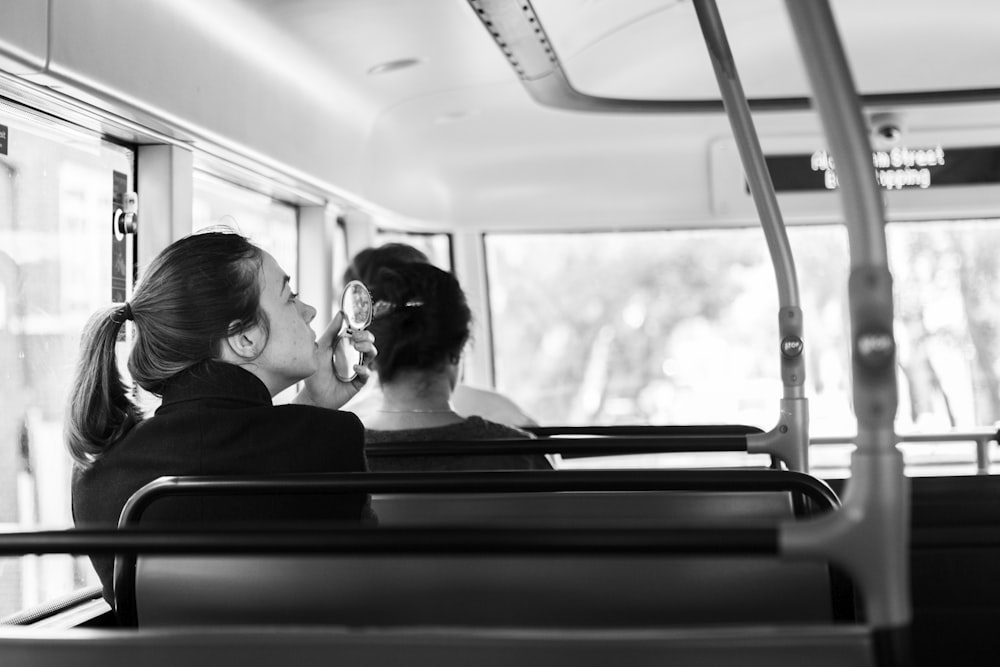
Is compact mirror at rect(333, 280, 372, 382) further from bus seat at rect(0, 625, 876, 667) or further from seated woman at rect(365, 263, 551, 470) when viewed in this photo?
bus seat at rect(0, 625, 876, 667)

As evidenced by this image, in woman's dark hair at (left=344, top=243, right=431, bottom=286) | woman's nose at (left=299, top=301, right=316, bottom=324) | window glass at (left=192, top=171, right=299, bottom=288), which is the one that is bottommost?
woman's nose at (left=299, top=301, right=316, bottom=324)

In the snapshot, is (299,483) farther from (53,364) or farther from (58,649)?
(53,364)

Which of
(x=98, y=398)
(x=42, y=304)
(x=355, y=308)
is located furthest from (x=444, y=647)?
(x=42, y=304)

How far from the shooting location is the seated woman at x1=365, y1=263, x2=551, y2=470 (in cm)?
252

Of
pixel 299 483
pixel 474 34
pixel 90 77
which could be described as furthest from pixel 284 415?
pixel 474 34

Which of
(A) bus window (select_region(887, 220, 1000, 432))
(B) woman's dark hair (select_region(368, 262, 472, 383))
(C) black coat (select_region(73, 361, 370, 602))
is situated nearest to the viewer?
(C) black coat (select_region(73, 361, 370, 602))

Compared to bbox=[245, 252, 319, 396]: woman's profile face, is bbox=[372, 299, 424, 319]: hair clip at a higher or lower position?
higher

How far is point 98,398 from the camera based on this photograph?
1.79m

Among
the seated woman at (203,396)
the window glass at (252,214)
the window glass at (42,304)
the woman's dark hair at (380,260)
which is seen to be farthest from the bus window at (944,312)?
the seated woman at (203,396)

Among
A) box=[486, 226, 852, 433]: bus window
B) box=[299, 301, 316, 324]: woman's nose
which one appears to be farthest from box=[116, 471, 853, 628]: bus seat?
box=[486, 226, 852, 433]: bus window

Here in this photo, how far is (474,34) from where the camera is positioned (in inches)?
138

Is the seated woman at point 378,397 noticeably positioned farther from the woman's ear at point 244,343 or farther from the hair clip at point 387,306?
the woman's ear at point 244,343

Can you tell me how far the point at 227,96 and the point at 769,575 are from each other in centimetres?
207

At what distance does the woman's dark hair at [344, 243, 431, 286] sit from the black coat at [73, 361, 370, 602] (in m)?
0.99
